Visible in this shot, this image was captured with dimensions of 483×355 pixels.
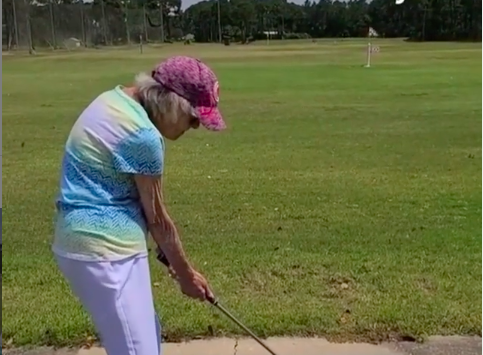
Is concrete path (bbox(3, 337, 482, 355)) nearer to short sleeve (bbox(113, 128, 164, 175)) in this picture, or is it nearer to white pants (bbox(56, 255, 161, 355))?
white pants (bbox(56, 255, 161, 355))

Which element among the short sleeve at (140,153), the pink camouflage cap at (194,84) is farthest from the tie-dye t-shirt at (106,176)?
the pink camouflage cap at (194,84)

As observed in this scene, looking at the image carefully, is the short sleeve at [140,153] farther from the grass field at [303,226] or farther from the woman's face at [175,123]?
the grass field at [303,226]

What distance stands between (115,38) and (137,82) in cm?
5975

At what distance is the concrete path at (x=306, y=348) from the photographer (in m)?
4.17

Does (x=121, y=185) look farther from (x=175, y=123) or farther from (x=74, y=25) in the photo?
(x=74, y=25)

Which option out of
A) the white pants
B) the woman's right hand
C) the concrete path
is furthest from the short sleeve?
the concrete path

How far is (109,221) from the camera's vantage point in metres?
2.78

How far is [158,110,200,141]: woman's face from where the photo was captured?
2.78 m

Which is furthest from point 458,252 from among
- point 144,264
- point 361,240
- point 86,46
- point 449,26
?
point 449,26

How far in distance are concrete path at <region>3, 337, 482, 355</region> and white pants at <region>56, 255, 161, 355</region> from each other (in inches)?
52.5

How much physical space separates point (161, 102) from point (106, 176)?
297mm

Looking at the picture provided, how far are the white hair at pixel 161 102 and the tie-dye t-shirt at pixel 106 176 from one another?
0.13ft

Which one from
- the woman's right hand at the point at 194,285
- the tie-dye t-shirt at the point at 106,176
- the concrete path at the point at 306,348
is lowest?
the concrete path at the point at 306,348

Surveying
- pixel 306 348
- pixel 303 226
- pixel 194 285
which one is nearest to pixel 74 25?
pixel 303 226
